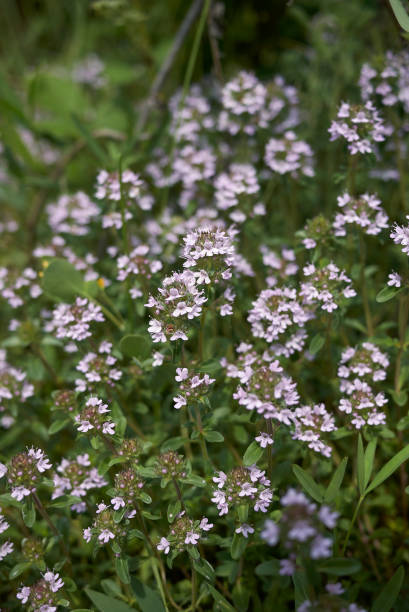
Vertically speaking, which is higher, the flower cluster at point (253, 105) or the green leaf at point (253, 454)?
the flower cluster at point (253, 105)

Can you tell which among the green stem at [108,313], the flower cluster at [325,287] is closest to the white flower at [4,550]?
the green stem at [108,313]

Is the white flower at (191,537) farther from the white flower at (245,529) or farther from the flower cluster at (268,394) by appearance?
the flower cluster at (268,394)

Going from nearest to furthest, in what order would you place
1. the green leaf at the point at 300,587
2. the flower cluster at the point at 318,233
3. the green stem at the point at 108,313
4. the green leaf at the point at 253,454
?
the green leaf at the point at 300,587 → the green leaf at the point at 253,454 → the flower cluster at the point at 318,233 → the green stem at the point at 108,313

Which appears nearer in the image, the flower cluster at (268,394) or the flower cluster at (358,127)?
the flower cluster at (268,394)

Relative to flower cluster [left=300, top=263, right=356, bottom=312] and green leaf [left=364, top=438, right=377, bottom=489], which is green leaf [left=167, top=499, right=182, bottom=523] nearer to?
→ green leaf [left=364, top=438, right=377, bottom=489]

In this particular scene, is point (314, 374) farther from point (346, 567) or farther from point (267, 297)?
point (346, 567)

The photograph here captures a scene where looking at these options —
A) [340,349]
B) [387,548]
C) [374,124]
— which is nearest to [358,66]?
[374,124]
